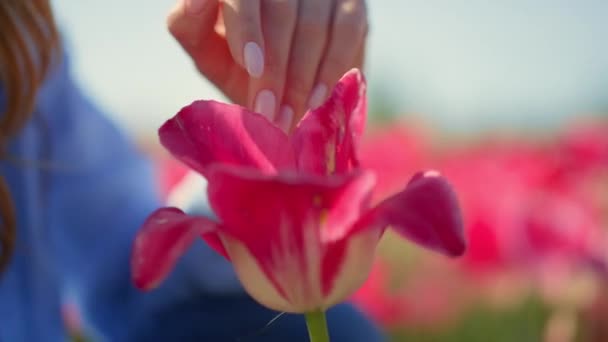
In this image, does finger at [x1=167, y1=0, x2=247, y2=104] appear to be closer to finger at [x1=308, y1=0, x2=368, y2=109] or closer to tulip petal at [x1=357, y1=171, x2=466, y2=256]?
finger at [x1=308, y1=0, x2=368, y2=109]

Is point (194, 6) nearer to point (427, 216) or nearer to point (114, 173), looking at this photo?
point (427, 216)

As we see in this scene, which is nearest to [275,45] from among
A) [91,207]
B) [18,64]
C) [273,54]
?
[273,54]

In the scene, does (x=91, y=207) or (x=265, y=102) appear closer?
(x=265, y=102)

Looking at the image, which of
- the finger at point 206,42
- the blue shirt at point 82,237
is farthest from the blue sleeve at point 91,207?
the finger at point 206,42

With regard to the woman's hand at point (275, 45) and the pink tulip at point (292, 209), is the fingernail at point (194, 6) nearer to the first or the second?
the woman's hand at point (275, 45)

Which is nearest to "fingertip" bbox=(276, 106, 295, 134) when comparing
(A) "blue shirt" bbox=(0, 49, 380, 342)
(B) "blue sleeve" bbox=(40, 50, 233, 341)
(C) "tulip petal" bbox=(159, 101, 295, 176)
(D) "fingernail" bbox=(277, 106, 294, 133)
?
(D) "fingernail" bbox=(277, 106, 294, 133)

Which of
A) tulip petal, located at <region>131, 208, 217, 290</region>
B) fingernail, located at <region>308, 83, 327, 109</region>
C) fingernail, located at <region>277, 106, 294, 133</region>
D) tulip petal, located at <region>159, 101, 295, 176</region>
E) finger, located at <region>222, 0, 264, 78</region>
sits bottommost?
fingernail, located at <region>277, 106, 294, 133</region>
